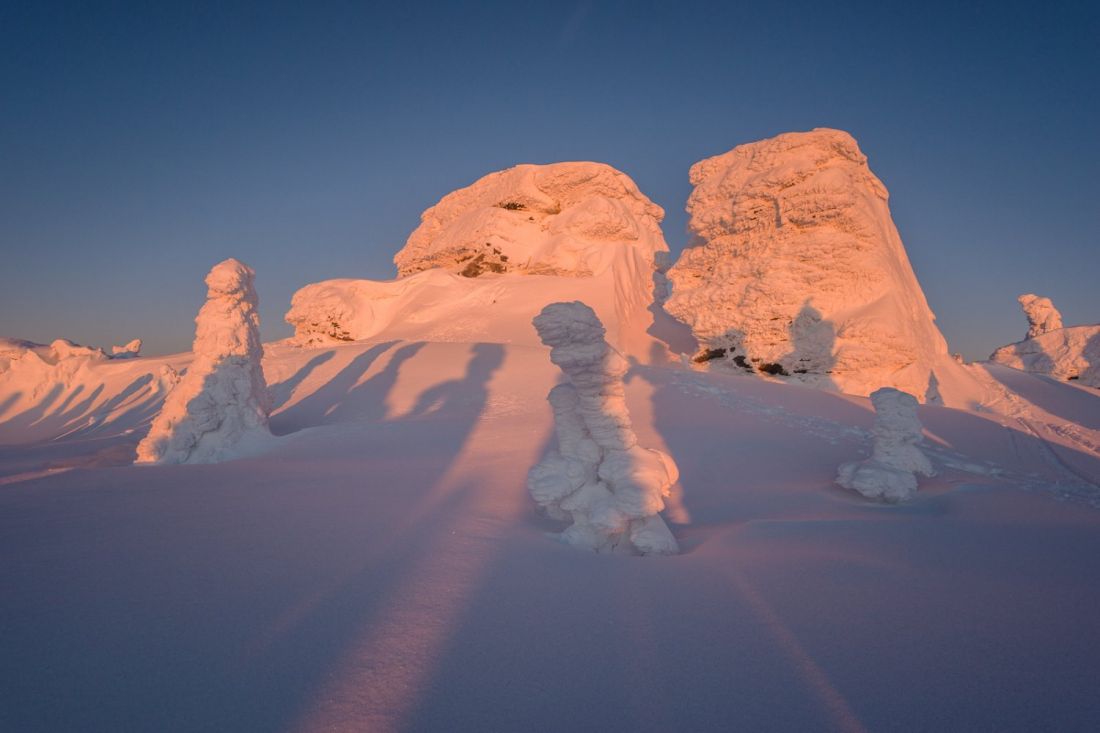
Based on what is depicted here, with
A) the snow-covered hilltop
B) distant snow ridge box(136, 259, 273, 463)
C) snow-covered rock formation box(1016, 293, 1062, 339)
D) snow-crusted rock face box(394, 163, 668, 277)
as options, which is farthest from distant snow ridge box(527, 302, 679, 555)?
snow-covered rock formation box(1016, 293, 1062, 339)

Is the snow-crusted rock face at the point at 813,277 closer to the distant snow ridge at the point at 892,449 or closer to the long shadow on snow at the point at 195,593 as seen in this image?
the distant snow ridge at the point at 892,449

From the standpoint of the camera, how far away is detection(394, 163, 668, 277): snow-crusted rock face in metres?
23.9

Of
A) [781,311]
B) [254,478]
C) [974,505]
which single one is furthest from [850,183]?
[254,478]

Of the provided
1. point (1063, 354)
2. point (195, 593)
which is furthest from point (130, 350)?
point (1063, 354)

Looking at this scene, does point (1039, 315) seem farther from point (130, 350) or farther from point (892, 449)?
point (130, 350)

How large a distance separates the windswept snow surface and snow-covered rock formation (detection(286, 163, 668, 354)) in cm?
1495

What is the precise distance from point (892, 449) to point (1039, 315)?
31.3 m

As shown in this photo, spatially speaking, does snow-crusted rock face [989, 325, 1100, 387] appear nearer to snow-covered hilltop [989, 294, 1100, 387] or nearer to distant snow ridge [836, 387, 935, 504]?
snow-covered hilltop [989, 294, 1100, 387]

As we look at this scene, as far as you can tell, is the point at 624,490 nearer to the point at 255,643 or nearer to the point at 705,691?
the point at 705,691

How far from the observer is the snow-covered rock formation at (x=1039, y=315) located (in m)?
25.5

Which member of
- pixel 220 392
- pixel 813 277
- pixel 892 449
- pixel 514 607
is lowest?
pixel 514 607

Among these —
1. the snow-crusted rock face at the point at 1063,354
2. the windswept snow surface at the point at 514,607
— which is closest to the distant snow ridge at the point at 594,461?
the windswept snow surface at the point at 514,607

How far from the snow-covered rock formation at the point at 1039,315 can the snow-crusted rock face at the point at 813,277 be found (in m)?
16.1

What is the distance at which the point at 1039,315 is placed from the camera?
25953 millimetres
